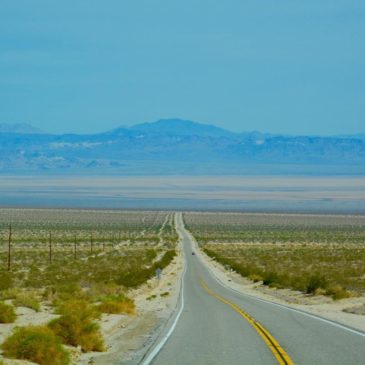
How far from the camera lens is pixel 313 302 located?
26.7 meters

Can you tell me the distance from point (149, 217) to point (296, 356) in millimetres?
122696

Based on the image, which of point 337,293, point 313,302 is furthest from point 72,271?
point 337,293

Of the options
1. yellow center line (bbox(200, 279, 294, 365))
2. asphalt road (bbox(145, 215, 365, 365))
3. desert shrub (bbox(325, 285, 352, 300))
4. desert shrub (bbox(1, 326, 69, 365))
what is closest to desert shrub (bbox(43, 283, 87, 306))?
asphalt road (bbox(145, 215, 365, 365))

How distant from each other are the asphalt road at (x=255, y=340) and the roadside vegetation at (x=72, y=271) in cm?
177

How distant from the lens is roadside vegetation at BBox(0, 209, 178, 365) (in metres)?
13.5

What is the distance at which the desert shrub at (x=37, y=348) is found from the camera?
1138 centimetres

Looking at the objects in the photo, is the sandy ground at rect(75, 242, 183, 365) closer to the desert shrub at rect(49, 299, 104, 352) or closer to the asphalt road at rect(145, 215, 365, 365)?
the desert shrub at rect(49, 299, 104, 352)

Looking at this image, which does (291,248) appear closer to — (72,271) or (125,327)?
(72,271)

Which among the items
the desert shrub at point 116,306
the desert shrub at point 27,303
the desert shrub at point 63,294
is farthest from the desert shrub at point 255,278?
the desert shrub at point 27,303

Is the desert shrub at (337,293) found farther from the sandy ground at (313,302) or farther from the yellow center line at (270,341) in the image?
the yellow center line at (270,341)

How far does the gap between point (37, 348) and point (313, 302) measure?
55.4 feet

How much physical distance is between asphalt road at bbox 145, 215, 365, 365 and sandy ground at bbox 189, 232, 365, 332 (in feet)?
2.92

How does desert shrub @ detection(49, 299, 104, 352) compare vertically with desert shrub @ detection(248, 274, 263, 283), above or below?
above

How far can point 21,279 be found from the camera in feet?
114
